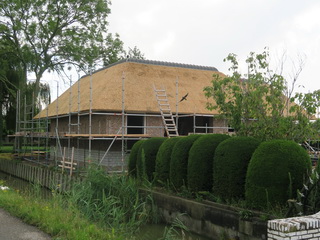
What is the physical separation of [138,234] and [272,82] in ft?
19.0

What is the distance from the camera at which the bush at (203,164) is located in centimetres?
987

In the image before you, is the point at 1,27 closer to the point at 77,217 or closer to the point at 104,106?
the point at 104,106

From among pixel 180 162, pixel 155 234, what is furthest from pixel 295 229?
pixel 180 162

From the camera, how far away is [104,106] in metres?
17.8

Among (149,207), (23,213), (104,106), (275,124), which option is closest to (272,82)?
Result: (275,124)

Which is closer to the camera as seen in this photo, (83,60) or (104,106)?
(104,106)

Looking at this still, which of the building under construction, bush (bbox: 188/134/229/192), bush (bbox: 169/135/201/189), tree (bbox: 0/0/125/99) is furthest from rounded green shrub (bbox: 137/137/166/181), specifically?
tree (bbox: 0/0/125/99)

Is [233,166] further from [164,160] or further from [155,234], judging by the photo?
[164,160]

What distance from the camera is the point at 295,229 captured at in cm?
487

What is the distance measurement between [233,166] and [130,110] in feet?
32.4

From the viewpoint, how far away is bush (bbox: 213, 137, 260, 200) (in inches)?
348

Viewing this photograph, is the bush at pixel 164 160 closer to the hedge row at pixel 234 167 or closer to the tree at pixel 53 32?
the hedge row at pixel 234 167

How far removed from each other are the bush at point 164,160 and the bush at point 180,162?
42 centimetres

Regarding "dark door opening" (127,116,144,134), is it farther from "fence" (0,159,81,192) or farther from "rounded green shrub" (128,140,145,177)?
"rounded green shrub" (128,140,145,177)
